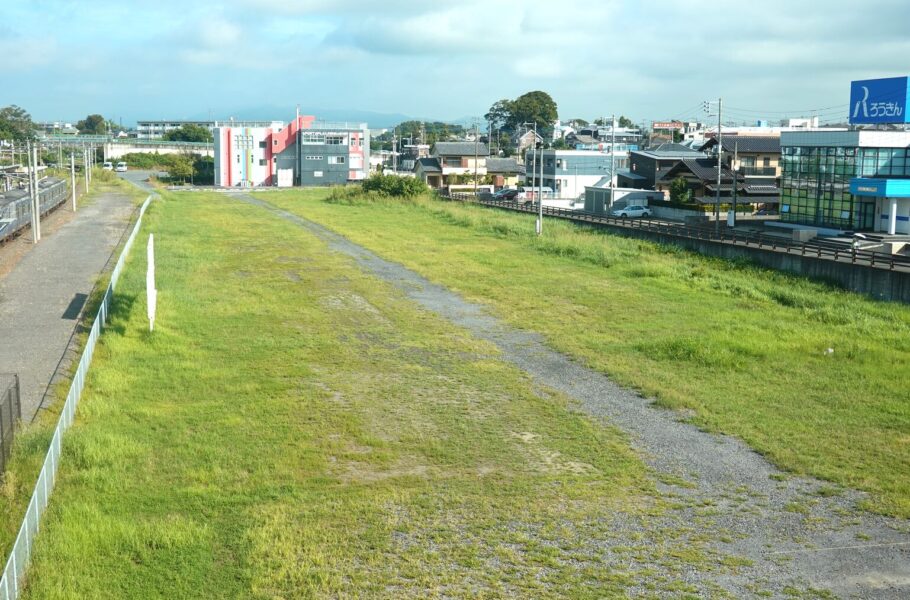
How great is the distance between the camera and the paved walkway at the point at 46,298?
18.0 m

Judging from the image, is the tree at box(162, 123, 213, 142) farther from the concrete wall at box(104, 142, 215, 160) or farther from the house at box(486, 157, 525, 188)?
the house at box(486, 157, 525, 188)

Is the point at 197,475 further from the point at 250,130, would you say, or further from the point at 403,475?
the point at 250,130

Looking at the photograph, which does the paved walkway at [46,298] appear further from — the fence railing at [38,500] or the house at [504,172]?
the house at [504,172]

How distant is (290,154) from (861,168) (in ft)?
200

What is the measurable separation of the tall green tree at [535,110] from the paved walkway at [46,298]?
110 metres

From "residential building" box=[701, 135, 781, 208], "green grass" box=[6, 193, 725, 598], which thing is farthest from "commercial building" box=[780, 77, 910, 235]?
Answer: "green grass" box=[6, 193, 725, 598]

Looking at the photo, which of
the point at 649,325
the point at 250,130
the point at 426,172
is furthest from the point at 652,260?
the point at 250,130

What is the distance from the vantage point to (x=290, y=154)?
91.2 meters

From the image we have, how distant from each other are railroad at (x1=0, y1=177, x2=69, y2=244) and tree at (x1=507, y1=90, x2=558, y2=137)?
103 meters

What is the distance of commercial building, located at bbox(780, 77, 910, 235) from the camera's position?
39.9 m

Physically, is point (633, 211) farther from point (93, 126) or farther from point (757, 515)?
point (93, 126)

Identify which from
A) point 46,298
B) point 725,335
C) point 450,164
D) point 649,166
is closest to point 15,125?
point 450,164

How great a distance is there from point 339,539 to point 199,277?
72.4 ft

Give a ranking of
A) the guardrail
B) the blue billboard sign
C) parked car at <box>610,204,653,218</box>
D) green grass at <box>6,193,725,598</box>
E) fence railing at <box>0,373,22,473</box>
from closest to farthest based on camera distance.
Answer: green grass at <box>6,193,725,598</box> → fence railing at <box>0,373,22,473</box> → the guardrail → the blue billboard sign → parked car at <box>610,204,653,218</box>
